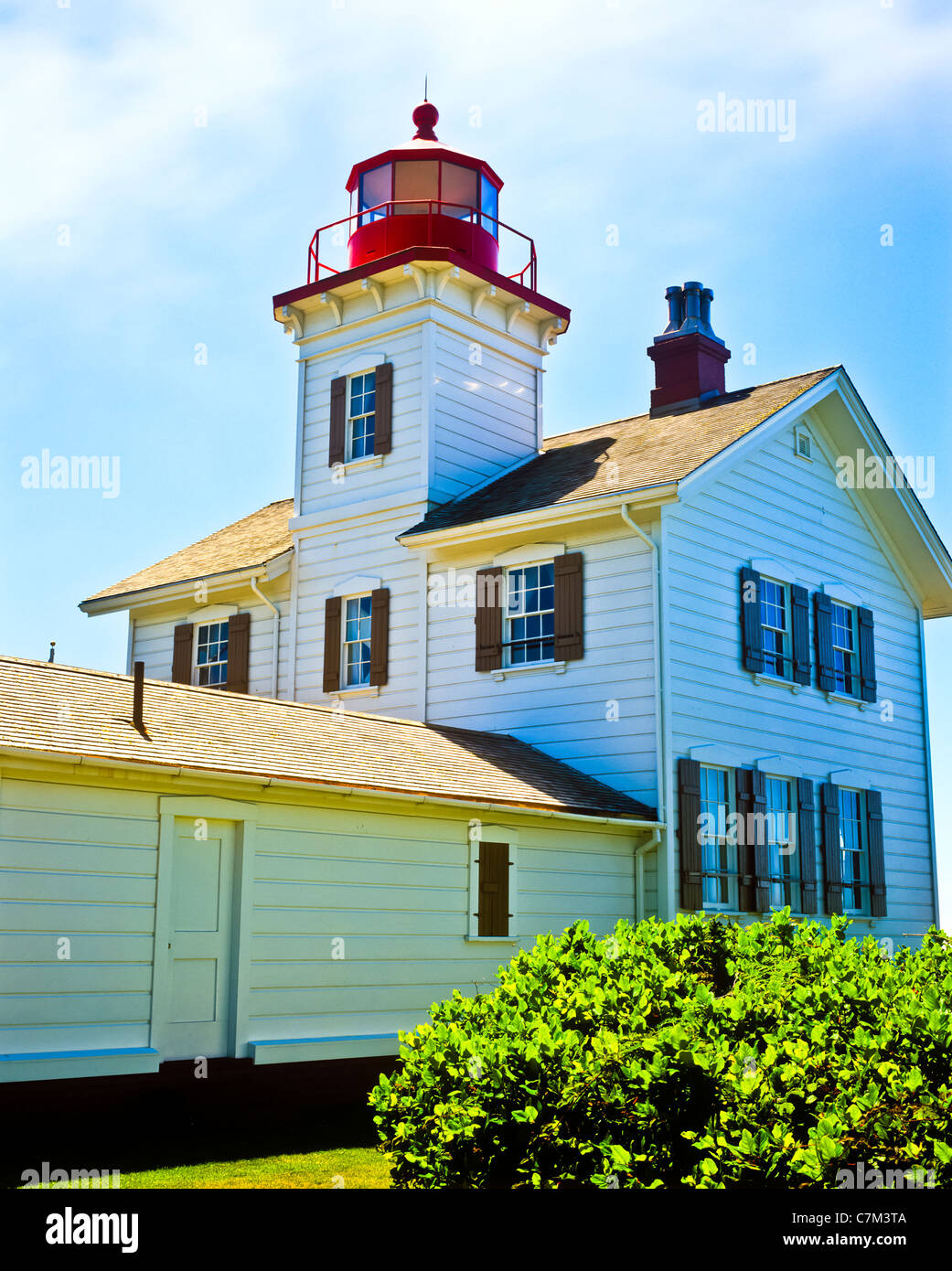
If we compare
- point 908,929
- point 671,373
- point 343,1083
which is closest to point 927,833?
point 908,929

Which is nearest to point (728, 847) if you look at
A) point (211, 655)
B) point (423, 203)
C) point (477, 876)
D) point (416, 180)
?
point (477, 876)

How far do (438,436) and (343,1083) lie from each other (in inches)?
383

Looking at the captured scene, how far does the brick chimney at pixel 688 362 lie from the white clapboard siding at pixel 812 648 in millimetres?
1805

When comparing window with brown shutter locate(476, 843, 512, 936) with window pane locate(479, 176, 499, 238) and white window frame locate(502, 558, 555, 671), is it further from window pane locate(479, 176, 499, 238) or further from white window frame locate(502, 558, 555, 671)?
window pane locate(479, 176, 499, 238)

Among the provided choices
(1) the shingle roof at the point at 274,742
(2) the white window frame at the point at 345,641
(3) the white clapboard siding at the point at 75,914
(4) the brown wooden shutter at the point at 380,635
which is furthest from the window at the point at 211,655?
(3) the white clapboard siding at the point at 75,914

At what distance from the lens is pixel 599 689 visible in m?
15.4

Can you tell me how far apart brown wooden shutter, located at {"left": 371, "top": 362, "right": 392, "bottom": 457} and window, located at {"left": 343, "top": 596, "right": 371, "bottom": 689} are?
2.24 meters

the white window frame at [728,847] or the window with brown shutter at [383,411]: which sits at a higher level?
the window with brown shutter at [383,411]

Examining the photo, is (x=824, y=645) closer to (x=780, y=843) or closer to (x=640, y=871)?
(x=780, y=843)

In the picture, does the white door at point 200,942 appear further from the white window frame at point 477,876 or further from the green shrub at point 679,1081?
the green shrub at point 679,1081

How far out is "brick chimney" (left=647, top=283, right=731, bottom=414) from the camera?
63.7 feet

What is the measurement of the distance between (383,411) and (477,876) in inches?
322

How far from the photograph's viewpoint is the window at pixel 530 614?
53.1 ft
